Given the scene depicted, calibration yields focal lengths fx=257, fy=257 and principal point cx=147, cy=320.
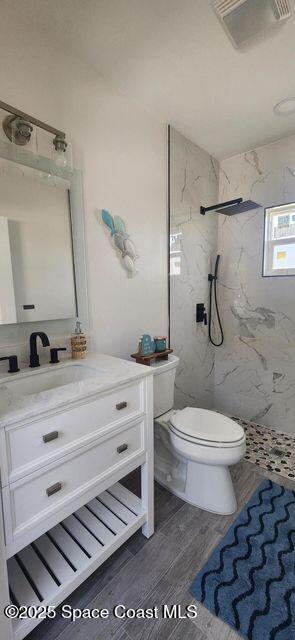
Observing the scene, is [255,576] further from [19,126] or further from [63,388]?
[19,126]

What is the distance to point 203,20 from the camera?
118cm

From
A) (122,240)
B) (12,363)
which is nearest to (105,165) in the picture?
(122,240)

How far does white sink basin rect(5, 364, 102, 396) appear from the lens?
1.13 m

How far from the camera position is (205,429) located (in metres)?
1.62

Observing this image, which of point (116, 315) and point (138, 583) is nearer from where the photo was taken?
point (138, 583)

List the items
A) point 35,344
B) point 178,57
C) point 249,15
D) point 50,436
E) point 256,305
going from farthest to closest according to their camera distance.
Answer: point 256,305 < point 178,57 < point 35,344 < point 249,15 < point 50,436

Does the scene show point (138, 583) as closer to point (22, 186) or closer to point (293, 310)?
point (22, 186)

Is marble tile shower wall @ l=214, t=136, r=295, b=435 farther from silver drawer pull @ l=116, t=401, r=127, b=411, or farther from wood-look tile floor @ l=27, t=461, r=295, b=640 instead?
silver drawer pull @ l=116, t=401, r=127, b=411

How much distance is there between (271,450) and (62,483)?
5.94 ft

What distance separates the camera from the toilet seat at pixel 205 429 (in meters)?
1.41

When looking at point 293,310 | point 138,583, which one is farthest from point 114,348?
point 293,310

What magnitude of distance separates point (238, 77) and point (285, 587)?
261 cm

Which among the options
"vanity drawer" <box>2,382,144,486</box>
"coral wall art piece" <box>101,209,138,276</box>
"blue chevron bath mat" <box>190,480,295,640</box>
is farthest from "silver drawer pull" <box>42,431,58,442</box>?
"coral wall art piece" <box>101,209,138,276</box>

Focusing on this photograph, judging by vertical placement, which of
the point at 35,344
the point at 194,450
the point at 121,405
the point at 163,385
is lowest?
the point at 194,450
